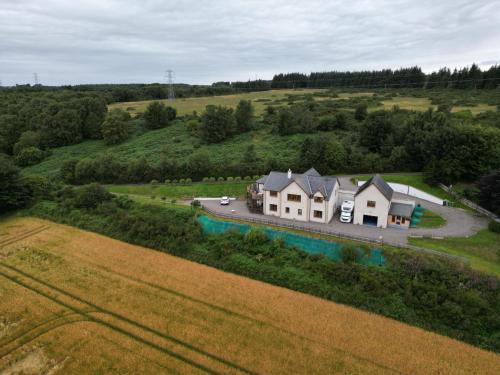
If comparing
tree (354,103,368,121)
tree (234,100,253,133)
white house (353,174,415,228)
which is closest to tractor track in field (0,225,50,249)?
white house (353,174,415,228)

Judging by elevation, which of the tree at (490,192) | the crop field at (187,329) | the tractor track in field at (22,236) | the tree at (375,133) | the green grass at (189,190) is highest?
the tree at (375,133)

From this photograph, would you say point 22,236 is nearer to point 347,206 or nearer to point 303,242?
point 303,242

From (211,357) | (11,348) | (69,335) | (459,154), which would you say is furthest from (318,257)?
(459,154)

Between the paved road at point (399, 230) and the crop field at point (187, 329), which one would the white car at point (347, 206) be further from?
the crop field at point (187, 329)

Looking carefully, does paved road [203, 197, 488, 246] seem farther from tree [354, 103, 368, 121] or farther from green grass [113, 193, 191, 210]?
tree [354, 103, 368, 121]

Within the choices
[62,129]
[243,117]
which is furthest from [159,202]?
[62,129]

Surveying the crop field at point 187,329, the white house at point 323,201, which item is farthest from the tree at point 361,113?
the crop field at point 187,329
